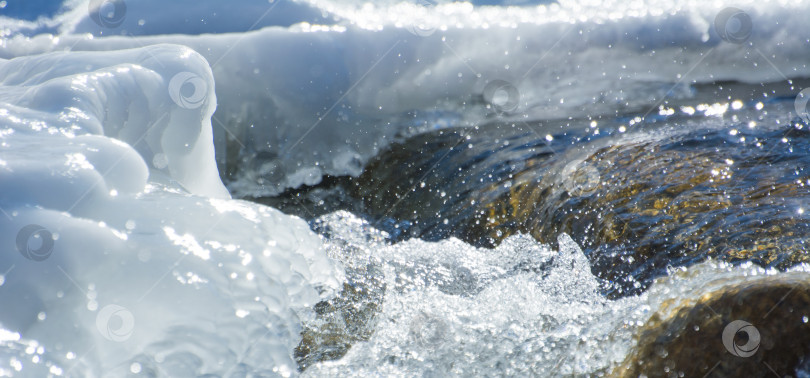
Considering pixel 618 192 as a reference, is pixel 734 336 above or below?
below

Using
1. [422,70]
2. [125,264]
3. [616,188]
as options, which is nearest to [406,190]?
[422,70]

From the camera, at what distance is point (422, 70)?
3.91 meters

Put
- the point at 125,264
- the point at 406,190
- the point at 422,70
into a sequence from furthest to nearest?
the point at 422,70
the point at 406,190
the point at 125,264

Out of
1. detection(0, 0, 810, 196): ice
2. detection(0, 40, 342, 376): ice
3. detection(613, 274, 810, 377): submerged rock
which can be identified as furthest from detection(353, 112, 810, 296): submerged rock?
detection(0, 40, 342, 376): ice

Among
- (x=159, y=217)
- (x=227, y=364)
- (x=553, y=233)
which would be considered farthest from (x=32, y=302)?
(x=553, y=233)

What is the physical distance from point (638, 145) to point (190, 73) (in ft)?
7.17

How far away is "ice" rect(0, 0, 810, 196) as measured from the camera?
149 inches

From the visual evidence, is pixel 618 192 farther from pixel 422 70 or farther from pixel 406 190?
pixel 422 70

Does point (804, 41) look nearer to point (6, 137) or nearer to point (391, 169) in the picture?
point (391, 169)

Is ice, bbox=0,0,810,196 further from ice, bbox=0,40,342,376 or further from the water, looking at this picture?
ice, bbox=0,40,342,376

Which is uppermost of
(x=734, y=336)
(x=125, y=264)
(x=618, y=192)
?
(x=618, y=192)

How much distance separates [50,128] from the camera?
184 centimetres

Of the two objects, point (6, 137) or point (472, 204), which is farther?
point (472, 204)

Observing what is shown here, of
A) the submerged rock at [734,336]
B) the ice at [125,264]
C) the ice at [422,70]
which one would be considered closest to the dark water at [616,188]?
the ice at [422,70]
